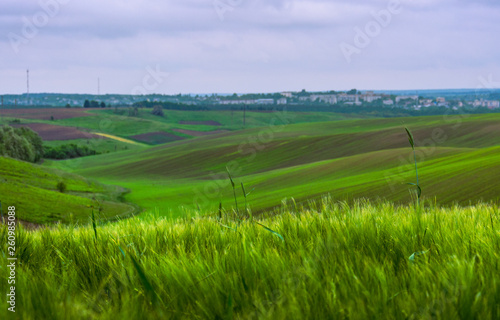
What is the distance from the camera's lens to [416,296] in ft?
7.02

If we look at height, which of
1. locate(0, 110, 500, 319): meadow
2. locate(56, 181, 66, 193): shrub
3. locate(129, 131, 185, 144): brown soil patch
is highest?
locate(0, 110, 500, 319): meadow

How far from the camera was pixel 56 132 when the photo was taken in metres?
152

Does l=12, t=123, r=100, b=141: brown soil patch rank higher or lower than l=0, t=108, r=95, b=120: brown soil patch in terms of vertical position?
lower

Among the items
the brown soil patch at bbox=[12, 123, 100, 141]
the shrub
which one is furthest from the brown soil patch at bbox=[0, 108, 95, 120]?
the shrub

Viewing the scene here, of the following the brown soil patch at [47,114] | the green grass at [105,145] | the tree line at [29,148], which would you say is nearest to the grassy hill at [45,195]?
the tree line at [29,148]

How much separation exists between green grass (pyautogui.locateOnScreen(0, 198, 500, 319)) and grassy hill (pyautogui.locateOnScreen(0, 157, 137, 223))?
20015mm

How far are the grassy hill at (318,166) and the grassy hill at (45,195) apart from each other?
5404 millimetres

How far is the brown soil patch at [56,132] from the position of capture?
146 meters

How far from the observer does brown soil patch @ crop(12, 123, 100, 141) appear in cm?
14600

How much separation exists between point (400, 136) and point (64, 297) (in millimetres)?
89302

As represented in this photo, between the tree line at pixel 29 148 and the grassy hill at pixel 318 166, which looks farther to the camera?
the tree line at pixel 29 148

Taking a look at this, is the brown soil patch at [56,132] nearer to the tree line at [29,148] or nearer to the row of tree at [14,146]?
the tree line at [29,148]

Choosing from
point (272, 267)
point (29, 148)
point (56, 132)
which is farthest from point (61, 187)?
point (56, 132)

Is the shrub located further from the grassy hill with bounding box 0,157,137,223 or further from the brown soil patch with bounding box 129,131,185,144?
the brown soil patch with bounding box 129,131,185,144
